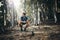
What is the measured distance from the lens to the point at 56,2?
20266 millimetres

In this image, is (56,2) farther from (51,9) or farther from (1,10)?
(1,10)

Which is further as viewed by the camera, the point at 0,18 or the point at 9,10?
the point at 9,10

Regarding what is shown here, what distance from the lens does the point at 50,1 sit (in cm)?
2053

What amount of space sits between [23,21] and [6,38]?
3.40m

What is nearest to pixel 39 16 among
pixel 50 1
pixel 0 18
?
pixel 50 1

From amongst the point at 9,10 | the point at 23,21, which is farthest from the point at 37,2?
the point at 23,21

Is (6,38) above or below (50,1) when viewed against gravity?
below

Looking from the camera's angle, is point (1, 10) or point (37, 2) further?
point (37, 2)

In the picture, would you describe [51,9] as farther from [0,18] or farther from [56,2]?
[0,18]

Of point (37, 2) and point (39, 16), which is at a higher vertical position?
point (37, 2)

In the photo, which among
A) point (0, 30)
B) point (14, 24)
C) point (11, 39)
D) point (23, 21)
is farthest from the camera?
point (14, 24)

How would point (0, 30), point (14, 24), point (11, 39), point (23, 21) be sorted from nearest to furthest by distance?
point (11, 39)
point (0, 30)
point (23, 21)
point (14, 24)

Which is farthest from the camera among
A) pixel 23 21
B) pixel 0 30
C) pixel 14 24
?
pixel 14 24

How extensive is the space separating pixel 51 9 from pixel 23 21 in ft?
23.2
